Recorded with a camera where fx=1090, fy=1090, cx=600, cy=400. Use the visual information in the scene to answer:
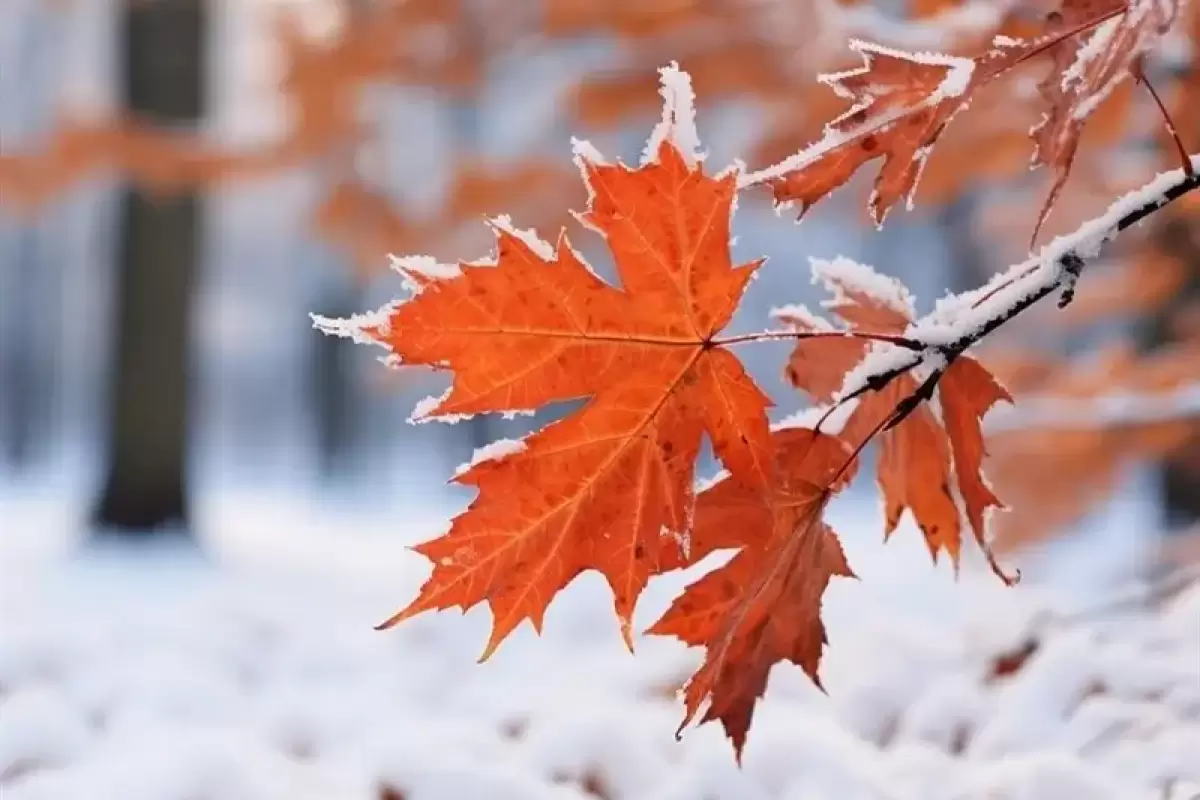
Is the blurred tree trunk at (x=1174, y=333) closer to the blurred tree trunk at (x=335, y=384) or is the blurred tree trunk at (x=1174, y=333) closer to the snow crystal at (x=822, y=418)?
the snow crystal at (x=822, y=418)

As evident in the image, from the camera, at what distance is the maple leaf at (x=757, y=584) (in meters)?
0.66

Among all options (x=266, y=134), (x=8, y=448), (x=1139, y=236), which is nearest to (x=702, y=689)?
(x=1139, y=236)

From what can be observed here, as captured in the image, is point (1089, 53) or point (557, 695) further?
Answer: point (557, 695)

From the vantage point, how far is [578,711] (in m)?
1.22

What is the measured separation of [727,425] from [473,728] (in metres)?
0.77

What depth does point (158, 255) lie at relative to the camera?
5.03 metres

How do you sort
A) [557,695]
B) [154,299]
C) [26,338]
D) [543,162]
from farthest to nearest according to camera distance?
[26,338], [154,299], [543,162], [557,695]

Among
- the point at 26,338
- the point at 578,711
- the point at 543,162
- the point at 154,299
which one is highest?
the point at 26,338

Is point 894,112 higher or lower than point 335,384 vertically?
lower

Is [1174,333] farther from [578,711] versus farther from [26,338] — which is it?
[26,338]

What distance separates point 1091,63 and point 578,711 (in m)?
0.84

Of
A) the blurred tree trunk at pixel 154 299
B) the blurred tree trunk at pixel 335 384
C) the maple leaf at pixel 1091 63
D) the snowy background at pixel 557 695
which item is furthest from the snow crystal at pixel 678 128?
the blurred tree trunk at pixel 335 384

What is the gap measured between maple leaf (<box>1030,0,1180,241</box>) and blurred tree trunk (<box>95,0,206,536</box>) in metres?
4.79

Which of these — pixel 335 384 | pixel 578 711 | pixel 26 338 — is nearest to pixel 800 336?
pixel 578 711
